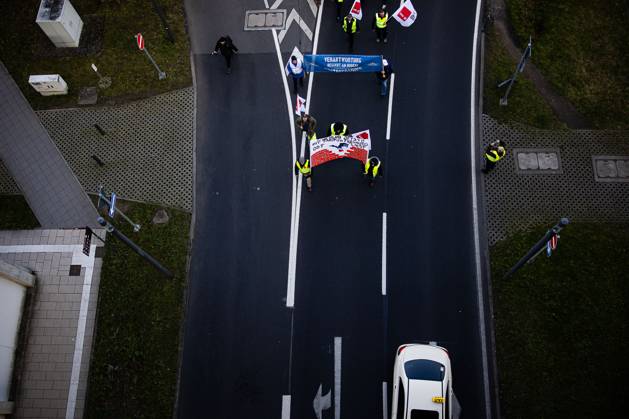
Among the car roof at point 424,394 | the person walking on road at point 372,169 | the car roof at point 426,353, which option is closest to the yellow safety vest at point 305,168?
the person walking on road at point 372,169

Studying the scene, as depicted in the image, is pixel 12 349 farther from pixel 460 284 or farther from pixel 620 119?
pixel 620 119

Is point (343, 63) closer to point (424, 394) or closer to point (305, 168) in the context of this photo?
point (305, 168)

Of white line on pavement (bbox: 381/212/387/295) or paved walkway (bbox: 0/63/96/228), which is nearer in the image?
white line on pavement (bbox: 381/212/387/295)

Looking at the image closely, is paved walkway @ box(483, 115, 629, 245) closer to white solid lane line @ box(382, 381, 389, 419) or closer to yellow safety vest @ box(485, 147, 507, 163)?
yellow safety vest @ box(485, 147, 507, 163)

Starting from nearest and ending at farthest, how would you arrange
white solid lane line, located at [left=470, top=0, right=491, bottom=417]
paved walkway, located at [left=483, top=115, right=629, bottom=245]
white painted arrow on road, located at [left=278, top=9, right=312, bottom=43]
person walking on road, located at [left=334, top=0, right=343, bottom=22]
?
1. white solid lane line, located at [left=470, top=0, right=491, bottom=417]
2. paved walkway, located at [left=483, top=115, right=629, bottom=245]
3. person walking on road, located at [left=334, top=0, right=343, bottom=22]
4. white painted arrow on road, located at [left=278, top=9, right=312, bottom=43]

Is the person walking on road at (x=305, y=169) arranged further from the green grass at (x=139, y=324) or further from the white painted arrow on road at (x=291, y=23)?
the white painted arrow on road at (x=291, y=23)

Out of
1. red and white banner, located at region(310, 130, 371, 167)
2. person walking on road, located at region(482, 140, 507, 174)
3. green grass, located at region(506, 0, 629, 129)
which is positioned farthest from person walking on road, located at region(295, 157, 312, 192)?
green grass, located at region(506, 0, 629, 129)

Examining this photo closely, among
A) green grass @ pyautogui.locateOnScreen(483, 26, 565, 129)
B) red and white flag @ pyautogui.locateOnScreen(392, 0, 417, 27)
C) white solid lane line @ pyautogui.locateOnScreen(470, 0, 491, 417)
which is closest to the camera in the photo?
white solid lane line @ pyautogui.locateOnScreen(470, 0, 491, 417)

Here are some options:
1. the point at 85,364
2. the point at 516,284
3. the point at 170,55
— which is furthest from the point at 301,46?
the point at 85,364
